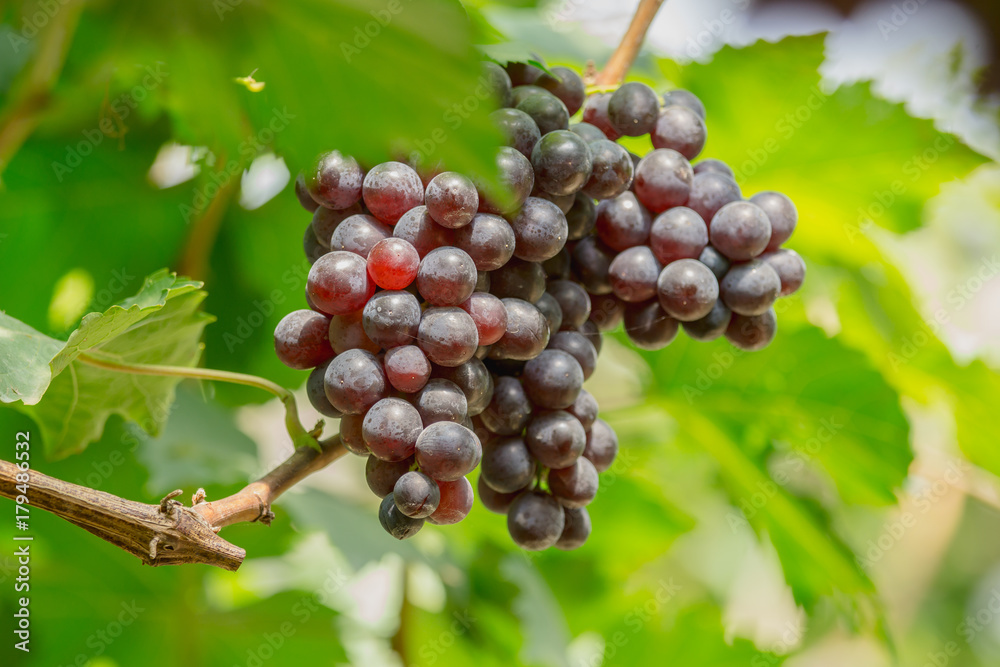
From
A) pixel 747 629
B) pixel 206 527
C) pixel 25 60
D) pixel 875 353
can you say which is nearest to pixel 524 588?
pixel 747 629

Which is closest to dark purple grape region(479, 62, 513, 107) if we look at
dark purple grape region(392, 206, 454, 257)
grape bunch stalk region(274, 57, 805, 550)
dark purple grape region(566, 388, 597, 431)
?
grape bunch stalk region(274, 57, 805, 550)

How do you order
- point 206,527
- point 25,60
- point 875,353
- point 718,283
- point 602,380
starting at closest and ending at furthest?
point 206,527 → point 718,283 → point 25,60 → point 875,353 → point 602,380

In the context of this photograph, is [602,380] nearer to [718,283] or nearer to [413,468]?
[718,283]

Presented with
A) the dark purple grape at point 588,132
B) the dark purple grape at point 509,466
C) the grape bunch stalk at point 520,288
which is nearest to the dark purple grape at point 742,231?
the grape bunch stalk at point 520,288

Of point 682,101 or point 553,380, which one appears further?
point 682,101

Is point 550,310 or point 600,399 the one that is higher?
point 550,310

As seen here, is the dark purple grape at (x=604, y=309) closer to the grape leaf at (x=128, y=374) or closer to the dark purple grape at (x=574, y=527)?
the dark purple grape at (x=574, y=527)

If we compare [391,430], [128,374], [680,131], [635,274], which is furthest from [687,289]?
[128,374]

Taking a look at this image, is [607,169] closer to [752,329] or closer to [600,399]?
[752,329]
